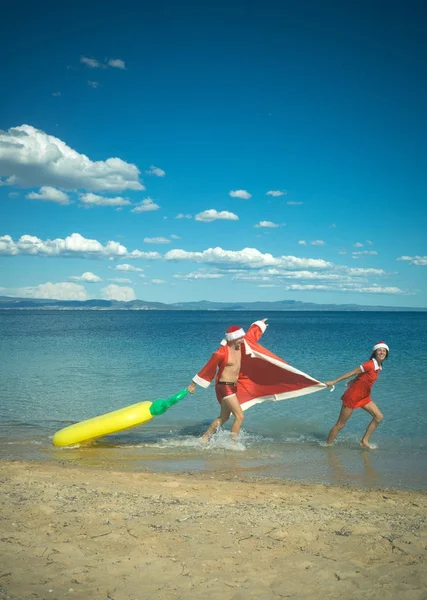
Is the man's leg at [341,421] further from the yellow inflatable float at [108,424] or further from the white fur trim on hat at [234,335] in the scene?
the yellow inflatable float at [108,424]

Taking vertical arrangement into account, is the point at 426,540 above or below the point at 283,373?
below

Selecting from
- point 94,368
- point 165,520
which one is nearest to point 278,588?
point 165,520

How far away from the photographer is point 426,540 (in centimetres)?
496

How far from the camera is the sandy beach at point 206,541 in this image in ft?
13.2

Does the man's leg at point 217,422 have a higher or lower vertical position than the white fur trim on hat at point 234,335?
lower

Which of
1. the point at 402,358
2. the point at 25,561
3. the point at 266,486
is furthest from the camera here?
the point at 402,358

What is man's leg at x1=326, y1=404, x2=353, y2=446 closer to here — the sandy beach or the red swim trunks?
the red swim trunks

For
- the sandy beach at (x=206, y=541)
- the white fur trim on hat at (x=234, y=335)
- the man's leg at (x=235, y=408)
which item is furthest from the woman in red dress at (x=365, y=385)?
the sandy beach at (x=206, y=541)

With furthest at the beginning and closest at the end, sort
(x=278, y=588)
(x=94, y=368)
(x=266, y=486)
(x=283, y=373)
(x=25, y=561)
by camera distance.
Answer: (x=94, y=368)
(x=283, y=373)
(x=266, y=486)
(x=25, y=561)
(x=278, y=588)

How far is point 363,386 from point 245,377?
235cm

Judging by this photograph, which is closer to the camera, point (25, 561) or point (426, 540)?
point (25, 561)

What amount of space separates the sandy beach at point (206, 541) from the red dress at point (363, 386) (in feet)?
7.95

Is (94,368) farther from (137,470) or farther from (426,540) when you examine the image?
Answer: (426,540)

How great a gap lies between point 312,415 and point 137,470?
6.00m
